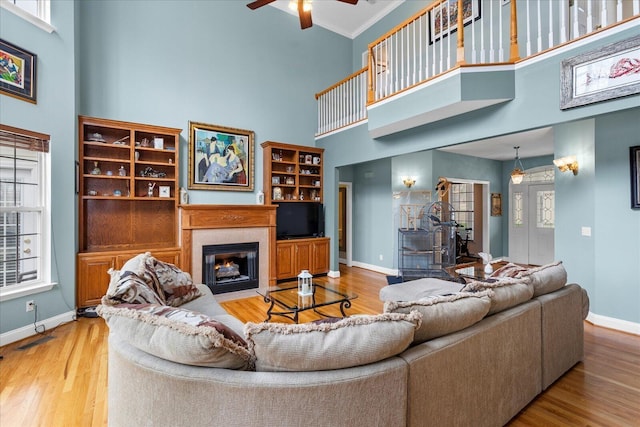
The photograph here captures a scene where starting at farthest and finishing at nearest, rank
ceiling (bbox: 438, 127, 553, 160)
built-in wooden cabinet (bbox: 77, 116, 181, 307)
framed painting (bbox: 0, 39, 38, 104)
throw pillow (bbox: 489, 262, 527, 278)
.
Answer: ceiling (bbox: 438, 127, 553, 160), built-in wooden cabinet (bbox: 77, 116, 181, 307), framed painting (bbox: 0, 39, 38, 104), throw pillow (bbox: 489, 262, 527, 278)

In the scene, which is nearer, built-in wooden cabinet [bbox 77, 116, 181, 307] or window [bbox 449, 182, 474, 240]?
built-in wooden cabinet [bbox 77, 116, 181, 307]

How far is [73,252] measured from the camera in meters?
3.81

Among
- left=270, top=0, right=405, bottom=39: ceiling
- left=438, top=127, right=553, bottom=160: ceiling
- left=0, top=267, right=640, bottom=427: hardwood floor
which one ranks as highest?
left=270, top=0, right=405, bottom=39: ceiling

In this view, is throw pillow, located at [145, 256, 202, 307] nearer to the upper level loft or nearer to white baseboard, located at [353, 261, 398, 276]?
the upper level loft

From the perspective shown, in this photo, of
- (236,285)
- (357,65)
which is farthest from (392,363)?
(357,65)

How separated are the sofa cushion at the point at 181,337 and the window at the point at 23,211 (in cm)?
288

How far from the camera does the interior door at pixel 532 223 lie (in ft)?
23.2

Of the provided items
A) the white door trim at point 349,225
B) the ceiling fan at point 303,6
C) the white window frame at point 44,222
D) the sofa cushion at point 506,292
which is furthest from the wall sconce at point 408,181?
the white window frame at point 44,222

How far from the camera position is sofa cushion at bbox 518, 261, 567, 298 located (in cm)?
234

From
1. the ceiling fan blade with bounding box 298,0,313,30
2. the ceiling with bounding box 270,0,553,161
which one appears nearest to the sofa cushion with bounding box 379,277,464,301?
the ceiling with bounding box 270,0,553,161

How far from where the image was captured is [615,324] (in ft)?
11.5

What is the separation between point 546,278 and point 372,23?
6509 millimetres

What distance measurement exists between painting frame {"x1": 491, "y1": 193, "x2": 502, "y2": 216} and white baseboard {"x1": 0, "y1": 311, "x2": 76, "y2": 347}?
28.0ft

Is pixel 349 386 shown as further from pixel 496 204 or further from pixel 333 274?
pixel 496 204
